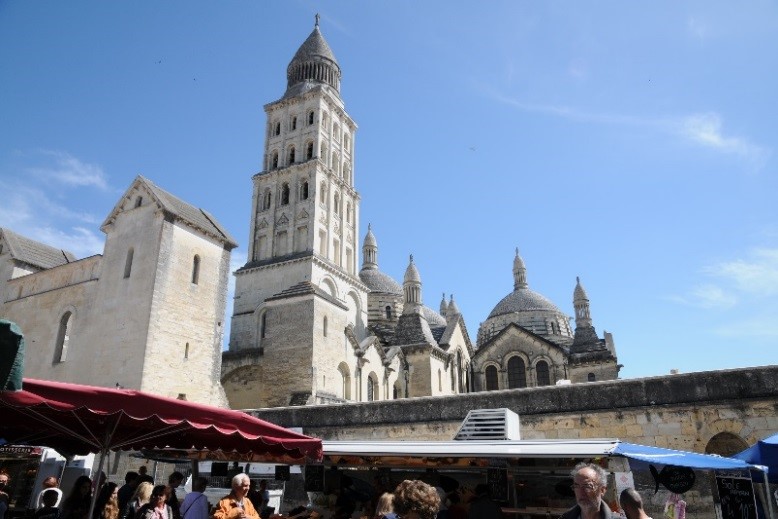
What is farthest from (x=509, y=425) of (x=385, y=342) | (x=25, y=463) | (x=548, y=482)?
(x=385, y=342)

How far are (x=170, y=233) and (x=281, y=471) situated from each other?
13.7 meters

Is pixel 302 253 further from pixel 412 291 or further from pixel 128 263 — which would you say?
pixel 128 263

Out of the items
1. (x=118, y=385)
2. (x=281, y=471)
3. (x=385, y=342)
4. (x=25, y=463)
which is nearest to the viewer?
(x=281, y=471)

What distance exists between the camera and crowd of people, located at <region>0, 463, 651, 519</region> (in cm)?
376

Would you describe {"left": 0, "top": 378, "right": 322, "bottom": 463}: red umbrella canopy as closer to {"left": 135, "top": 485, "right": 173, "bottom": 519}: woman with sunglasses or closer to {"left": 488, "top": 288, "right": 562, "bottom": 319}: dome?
{"left": 135, "top": 485, "right": 173, "bottom": 519}: woman with sunglasses

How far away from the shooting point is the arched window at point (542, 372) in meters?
37.4

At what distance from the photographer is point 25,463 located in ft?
47.9

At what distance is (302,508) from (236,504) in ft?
9.42

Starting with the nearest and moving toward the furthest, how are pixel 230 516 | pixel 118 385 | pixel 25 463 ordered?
pixel 230 516 < pixel 25 463 < pixel 118 385

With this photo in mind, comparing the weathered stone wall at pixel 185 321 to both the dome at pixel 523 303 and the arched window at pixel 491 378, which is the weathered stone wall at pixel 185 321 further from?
the dome at pixel 523 303

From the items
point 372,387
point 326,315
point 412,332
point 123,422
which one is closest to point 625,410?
point 123,422

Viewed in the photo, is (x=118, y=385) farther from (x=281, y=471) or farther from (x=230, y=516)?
(x=230, y=516)

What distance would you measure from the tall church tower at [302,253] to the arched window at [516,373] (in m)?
11.2

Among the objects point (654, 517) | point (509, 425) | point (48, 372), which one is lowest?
point (654, 517)
